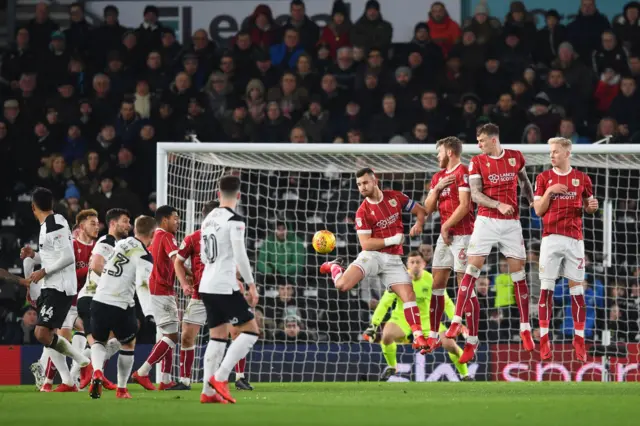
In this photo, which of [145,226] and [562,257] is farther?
[562,257]

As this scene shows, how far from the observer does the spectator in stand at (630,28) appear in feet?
62.2

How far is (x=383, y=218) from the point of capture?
39.7 feet

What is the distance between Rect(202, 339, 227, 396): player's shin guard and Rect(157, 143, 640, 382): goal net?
4538 mm

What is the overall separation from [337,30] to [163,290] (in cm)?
805

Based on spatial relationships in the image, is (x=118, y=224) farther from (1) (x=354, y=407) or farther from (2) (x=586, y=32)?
(2) (x=586, y=32)

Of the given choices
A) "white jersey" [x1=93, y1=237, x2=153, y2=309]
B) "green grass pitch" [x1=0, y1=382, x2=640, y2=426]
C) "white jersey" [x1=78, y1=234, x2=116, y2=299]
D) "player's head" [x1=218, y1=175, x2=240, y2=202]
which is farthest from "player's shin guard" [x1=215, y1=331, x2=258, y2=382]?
"white jersey" [x1=78, y1=234, x2=116, y2=299]

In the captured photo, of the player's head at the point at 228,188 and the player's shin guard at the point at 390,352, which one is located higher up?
the player's head at the point at 228,188

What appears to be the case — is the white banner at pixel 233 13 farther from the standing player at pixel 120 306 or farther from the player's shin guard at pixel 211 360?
the player's shin guard at pixel 211 360

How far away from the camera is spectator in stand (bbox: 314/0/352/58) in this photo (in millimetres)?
19391

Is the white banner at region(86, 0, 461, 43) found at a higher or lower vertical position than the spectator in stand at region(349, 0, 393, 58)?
higher

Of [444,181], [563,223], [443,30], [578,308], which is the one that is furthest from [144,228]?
[443,30]

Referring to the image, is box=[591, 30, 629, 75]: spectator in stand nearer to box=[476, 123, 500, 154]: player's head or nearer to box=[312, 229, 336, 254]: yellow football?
box=[476, 123, 500, 154]: player's head

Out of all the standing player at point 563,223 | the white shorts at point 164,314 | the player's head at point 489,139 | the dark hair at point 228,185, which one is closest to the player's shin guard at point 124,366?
the white shorts at point 164,314

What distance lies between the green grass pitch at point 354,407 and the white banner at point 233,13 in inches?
376
